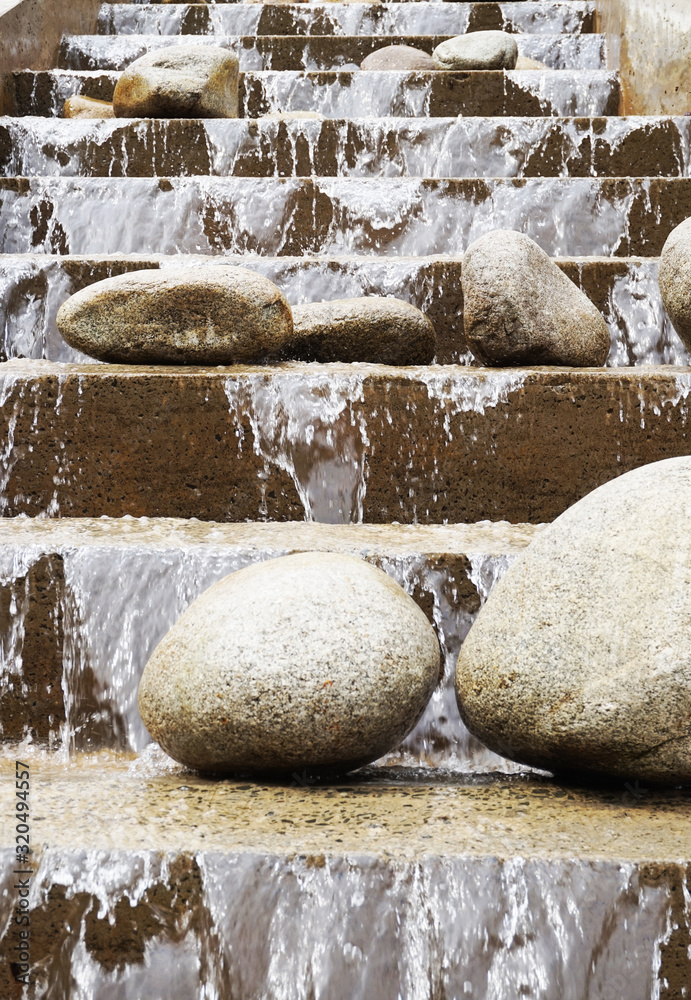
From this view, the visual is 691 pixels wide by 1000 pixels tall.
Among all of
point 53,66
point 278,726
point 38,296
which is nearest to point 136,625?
point 278,726

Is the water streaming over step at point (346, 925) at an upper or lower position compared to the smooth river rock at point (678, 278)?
lower

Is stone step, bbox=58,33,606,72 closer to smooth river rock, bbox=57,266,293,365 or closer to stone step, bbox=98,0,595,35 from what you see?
stone step, bbox=98,0,595,35

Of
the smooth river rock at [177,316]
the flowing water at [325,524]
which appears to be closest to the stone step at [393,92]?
the flowing water at [325,524]

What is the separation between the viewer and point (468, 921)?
1.96 m

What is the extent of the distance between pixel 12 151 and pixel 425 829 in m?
5.32

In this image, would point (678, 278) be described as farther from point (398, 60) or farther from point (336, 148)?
point (398, 60)

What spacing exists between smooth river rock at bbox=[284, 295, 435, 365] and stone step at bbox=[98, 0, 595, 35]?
5.42m

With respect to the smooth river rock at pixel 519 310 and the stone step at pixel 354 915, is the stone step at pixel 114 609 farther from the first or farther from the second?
the smooth river rock at pixel 519 310

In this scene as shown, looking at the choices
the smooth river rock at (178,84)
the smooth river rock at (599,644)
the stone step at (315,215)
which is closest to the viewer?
the smooth river rock at (599,644)

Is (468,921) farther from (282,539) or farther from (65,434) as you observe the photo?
(65,434)

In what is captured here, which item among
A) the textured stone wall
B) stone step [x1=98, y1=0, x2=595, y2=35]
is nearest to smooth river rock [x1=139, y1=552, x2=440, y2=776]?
the textured stone wall

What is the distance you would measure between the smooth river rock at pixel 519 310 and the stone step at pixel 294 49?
474 cm

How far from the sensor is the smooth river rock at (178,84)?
249 inches

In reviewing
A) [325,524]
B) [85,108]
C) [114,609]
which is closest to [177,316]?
[325,524]
